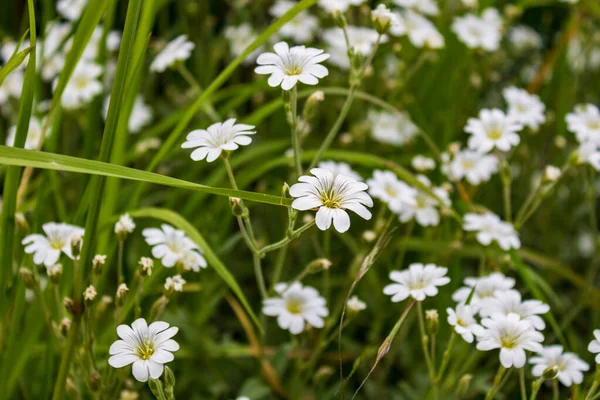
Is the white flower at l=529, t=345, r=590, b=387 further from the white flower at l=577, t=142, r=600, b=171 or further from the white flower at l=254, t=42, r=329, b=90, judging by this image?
the white flower at l=254, t=42, r=329, b=90

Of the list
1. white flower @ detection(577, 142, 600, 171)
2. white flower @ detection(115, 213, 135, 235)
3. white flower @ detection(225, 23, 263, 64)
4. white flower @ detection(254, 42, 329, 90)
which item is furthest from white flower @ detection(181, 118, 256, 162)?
white flower @ detection(225, 23, 263, 64)

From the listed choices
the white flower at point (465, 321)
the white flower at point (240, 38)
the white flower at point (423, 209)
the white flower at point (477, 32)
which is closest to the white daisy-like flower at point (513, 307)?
the white flower at point (465, 321)

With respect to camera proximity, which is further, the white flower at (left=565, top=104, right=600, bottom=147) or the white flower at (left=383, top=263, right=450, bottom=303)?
the white flower at (left=565, top=104, right=600, bottom=147)

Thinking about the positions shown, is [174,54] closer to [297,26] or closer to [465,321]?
[297,26]

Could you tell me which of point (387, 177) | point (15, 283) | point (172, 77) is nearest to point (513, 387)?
point (387, 177)

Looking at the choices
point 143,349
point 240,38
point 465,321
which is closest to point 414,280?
point 465,321
